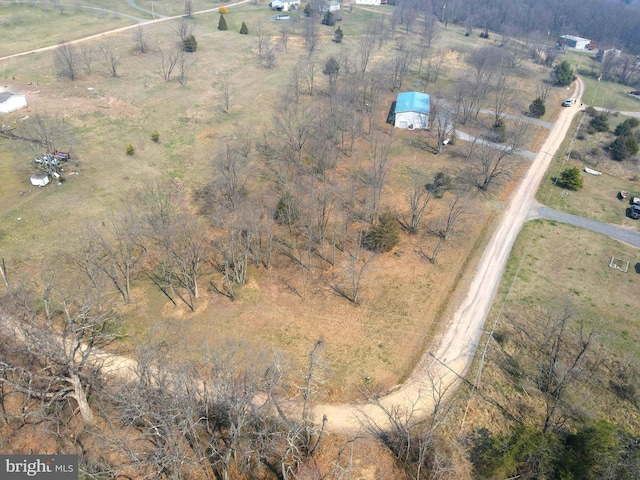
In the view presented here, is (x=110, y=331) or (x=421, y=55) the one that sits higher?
(x=421, y=55)

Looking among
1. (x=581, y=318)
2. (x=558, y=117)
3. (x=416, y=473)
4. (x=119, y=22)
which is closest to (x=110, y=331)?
(x=416, y=473)

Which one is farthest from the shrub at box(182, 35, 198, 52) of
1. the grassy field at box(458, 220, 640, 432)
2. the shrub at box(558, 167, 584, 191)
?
the grassy field at box(458, 220, 640, 432)

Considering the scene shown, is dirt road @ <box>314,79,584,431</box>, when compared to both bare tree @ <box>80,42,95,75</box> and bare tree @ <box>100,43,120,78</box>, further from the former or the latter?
bare tree @ <box>80,42,95,75</box>

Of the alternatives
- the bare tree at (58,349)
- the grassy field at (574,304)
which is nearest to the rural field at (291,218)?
the grassy field at (574,304)

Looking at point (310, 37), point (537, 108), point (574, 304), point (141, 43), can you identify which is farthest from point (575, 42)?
point (574, 304)

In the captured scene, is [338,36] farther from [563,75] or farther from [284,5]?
[563,75]

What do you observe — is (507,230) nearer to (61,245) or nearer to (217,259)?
(217,259)

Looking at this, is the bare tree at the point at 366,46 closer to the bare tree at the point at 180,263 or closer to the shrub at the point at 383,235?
the shrub at the point at 383,235
